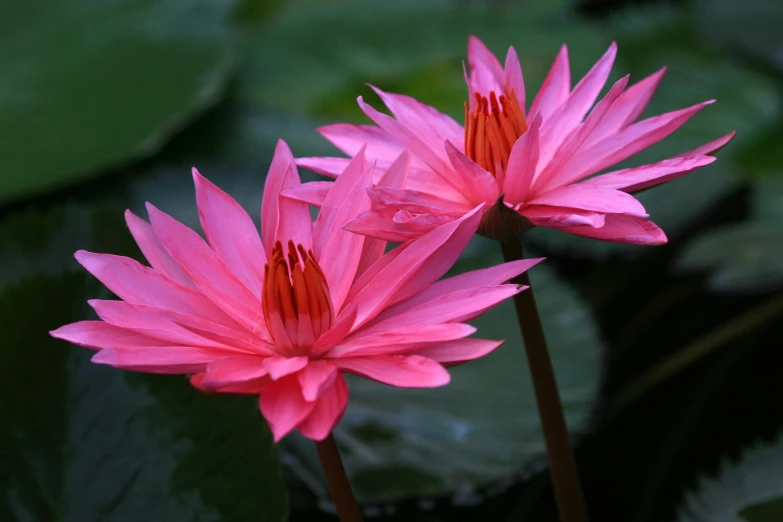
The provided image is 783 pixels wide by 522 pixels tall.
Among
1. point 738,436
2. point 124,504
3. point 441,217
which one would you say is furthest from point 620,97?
point 738,436

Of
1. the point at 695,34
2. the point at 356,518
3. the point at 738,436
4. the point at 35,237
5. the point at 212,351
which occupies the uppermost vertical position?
the point at 695,34

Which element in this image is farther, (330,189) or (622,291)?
(622,291)

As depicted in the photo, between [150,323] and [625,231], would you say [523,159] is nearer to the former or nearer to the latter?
[625,231]

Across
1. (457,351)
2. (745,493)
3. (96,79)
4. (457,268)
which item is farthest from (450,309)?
(96,79)

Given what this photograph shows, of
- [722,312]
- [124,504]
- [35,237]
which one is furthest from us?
[722,312]

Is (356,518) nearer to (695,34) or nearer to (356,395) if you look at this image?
(356,395)

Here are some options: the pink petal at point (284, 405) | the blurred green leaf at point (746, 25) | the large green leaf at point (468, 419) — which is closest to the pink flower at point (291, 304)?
the pink petal at point (284, 405)

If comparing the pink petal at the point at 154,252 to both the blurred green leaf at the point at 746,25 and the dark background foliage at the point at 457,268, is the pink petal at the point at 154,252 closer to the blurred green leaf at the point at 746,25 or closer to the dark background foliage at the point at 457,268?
the dark background foliage at the point at 457,268
